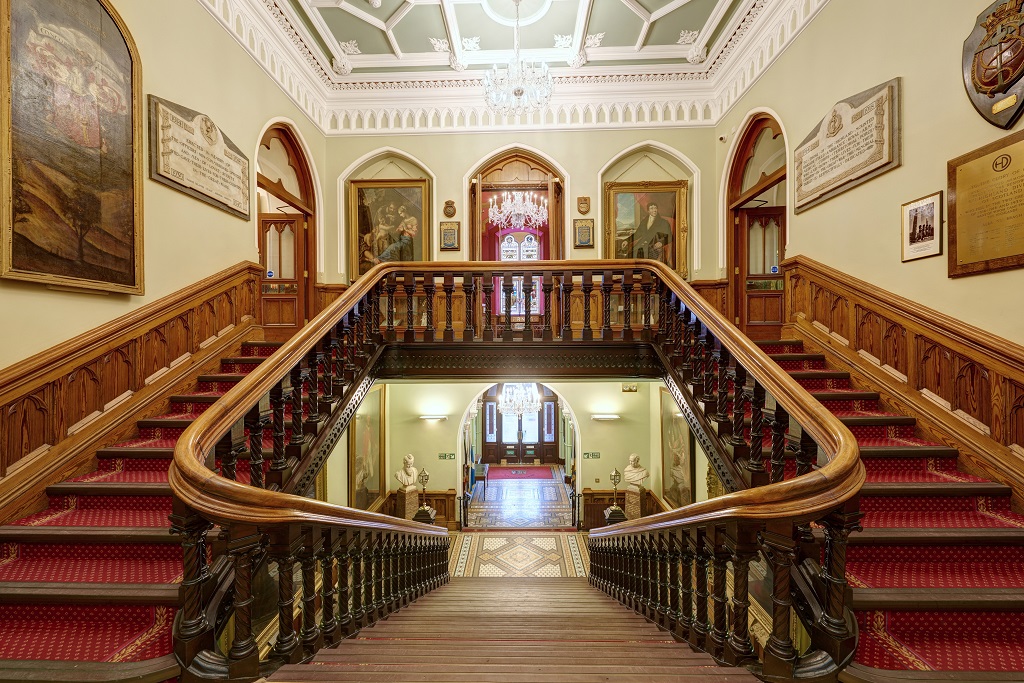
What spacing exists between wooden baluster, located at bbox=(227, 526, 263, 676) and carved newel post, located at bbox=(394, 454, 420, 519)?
7559 mm

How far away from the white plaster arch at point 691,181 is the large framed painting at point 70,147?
581cm

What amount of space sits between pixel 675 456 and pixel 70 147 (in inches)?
337

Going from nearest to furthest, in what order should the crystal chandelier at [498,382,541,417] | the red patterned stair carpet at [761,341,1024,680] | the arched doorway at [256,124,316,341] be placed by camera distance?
the red patterned stair carpet at [761,341,1024,680], the arched doorway at [256,124,316,341], the crystal chandelier at [498,382,541,417]

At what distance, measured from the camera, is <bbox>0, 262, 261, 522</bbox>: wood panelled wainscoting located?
104 inches

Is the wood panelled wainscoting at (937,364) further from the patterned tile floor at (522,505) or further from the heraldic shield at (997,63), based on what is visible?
the patterned tile floor at (522,505)

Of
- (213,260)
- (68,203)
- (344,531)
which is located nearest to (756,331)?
(344,531)

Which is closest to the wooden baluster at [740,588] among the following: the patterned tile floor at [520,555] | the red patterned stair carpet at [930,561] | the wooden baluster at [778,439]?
the red patterned stair carpet at [930,561]

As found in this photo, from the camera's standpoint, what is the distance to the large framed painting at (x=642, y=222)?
737cm

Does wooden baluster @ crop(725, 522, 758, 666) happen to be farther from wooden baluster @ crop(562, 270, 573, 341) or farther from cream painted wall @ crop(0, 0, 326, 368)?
cream painted wall @ crop(0, 0, 326, 368)

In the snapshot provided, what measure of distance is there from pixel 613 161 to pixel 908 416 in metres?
5.41

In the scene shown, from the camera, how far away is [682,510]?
75.8 inches

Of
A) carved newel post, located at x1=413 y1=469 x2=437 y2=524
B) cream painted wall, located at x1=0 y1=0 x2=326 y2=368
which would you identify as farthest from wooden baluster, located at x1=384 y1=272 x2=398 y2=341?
carved newel post, located at x1=413 y1=469 x2=437 y2=524

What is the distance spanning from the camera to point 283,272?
8.63m

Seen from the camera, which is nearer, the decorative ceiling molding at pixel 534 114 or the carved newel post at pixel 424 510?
the decorative ceiling molding at pixel 534 114
